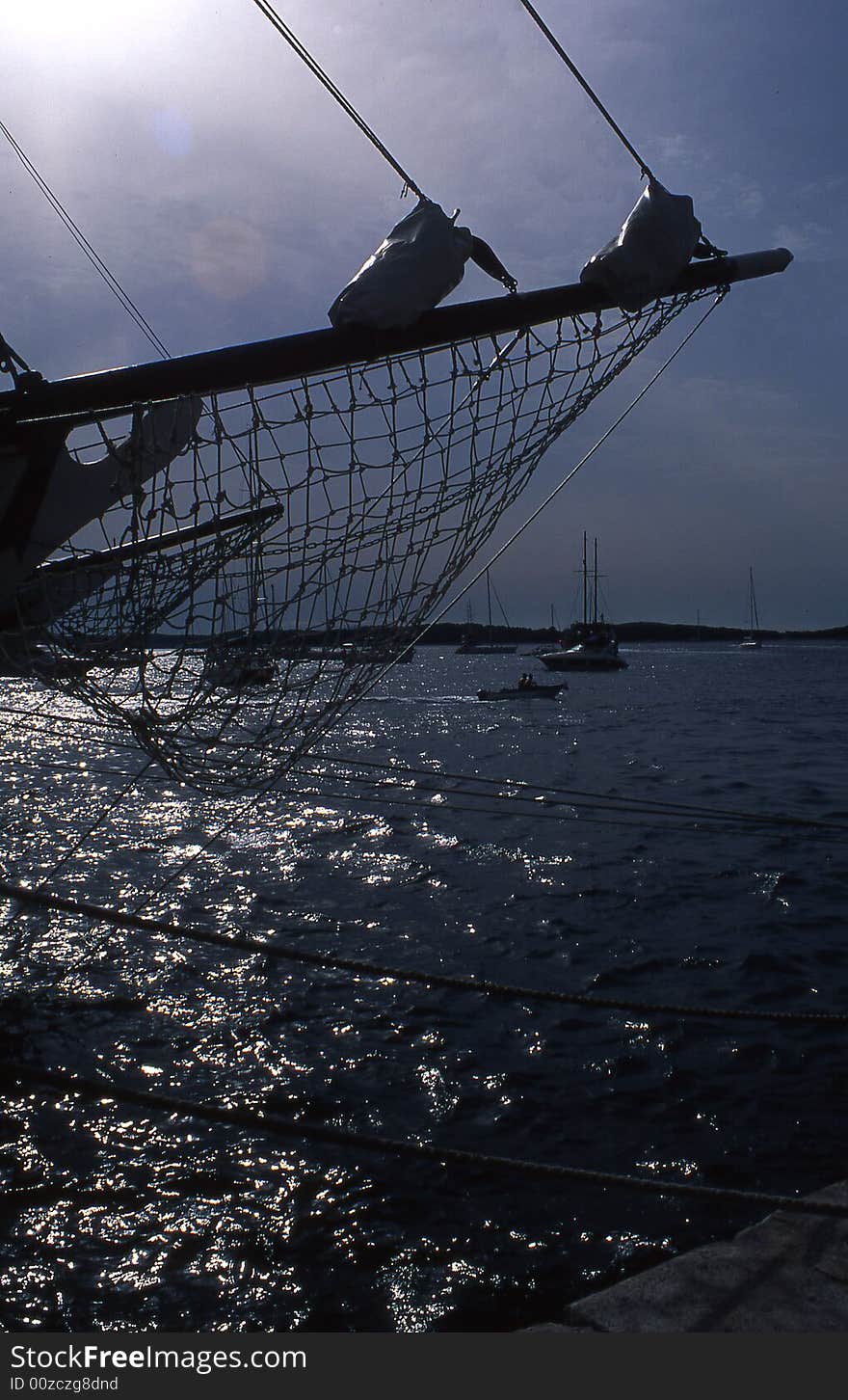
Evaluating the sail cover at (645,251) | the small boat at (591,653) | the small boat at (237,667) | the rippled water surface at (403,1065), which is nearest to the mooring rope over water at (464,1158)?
the rippled water surface at (403,1065)

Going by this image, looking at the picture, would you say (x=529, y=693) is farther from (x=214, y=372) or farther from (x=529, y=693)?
(x=214, y=372)

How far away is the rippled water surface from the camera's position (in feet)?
16.6

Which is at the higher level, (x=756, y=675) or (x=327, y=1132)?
(x=756, y=675)

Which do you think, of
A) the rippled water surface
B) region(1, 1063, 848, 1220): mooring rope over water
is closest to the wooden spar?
the rippled water surface

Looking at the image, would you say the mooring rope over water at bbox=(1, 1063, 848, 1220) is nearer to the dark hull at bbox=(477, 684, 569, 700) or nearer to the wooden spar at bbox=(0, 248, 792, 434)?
the wooden spar at bbox=(0, 248, 792, 434)

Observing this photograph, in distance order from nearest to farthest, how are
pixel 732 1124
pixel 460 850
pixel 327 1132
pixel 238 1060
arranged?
pixel 327 1132
pixel 732 1124
pixel 238 1060
pixel 460 850

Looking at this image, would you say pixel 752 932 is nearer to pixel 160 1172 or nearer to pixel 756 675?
pixel 160 1172

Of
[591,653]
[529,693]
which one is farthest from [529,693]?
[591,653]

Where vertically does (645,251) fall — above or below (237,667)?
above

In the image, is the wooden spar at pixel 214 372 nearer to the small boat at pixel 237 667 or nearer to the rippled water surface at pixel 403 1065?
the small boat at pixel 237 667

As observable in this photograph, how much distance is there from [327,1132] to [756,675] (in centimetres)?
11067

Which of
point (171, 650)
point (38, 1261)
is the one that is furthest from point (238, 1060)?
point (171, 650)

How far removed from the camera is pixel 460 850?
16.3 meters

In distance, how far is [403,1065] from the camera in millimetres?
7477
